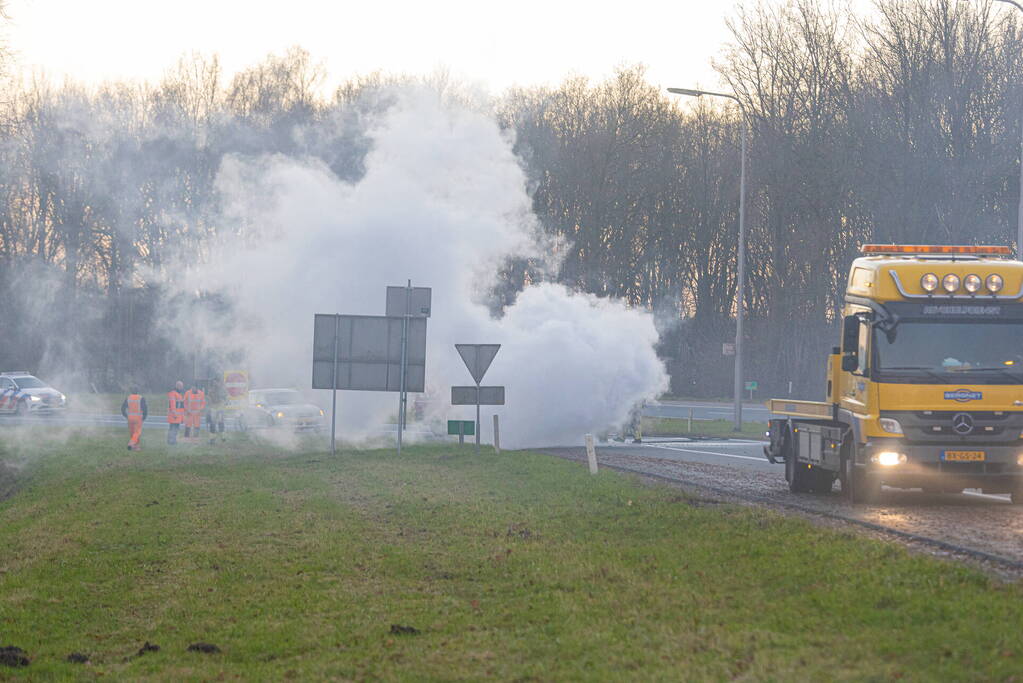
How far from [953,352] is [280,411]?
2660cm

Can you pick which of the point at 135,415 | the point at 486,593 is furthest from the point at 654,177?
the point at 486,593

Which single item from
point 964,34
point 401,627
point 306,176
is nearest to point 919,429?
point 401,627

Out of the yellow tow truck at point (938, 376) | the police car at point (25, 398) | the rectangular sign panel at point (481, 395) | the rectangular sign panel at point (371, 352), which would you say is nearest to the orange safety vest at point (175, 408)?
the rectangular sign panel at point (371, 352)

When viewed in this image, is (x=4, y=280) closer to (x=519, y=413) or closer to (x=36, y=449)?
(x=36, y=449)

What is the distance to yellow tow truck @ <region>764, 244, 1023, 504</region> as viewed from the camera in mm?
15625

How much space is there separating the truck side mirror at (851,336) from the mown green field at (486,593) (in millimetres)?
2744

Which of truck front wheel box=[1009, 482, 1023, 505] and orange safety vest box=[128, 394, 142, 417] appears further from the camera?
orange safety vest box=[128, 394, 142, 417]

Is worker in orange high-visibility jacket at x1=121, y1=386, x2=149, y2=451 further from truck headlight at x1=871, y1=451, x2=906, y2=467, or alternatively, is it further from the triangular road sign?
truck headlight at x1=871, y1=451, x2=906, y2=467

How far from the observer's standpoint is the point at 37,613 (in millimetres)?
11828

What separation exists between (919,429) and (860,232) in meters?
41.3

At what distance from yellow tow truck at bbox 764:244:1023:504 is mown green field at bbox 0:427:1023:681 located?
2.26 m

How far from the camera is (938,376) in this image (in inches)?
617

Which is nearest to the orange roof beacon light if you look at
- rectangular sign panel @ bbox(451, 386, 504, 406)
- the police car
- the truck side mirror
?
the truck side mirror

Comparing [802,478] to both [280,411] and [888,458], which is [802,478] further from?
[280,411]
